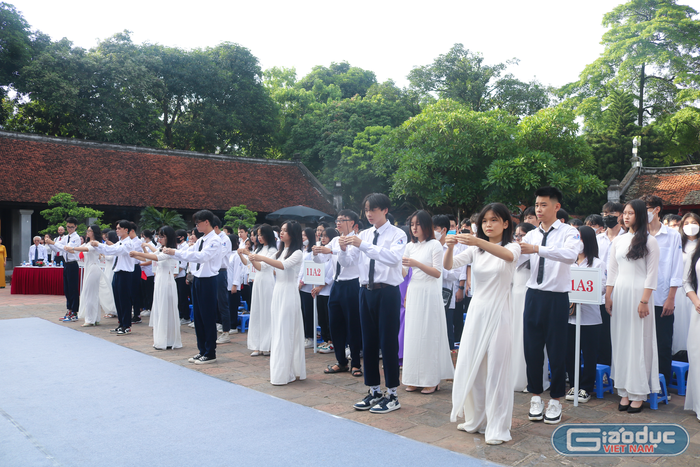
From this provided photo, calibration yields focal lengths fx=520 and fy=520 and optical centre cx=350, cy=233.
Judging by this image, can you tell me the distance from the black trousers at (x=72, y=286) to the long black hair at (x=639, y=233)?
9827 mm

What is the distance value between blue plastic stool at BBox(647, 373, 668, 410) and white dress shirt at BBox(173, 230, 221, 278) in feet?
16.1

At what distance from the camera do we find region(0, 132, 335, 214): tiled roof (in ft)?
65.8

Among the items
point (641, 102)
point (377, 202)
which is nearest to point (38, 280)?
point (377, 202)

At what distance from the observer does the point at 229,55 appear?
3259cm

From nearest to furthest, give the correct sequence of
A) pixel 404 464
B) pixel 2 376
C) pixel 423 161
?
pixel 404 464 < pixel 2 376 < pixel 423 161

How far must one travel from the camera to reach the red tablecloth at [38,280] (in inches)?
592

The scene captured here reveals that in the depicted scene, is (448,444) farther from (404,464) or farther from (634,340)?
(634,340)

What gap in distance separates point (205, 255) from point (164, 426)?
2572mm

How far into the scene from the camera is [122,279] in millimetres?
8828

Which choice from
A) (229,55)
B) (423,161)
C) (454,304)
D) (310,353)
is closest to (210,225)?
(310,353)

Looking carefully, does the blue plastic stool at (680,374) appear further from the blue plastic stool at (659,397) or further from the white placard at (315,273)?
the white placard at (315,273)

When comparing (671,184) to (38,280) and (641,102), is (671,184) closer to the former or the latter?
(641,102)

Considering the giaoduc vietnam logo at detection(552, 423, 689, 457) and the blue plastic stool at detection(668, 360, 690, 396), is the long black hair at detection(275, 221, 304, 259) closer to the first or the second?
the giaoduc vietnam logo at detection(552, 423, 689, 457)

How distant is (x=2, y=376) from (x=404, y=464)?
16.1ft
